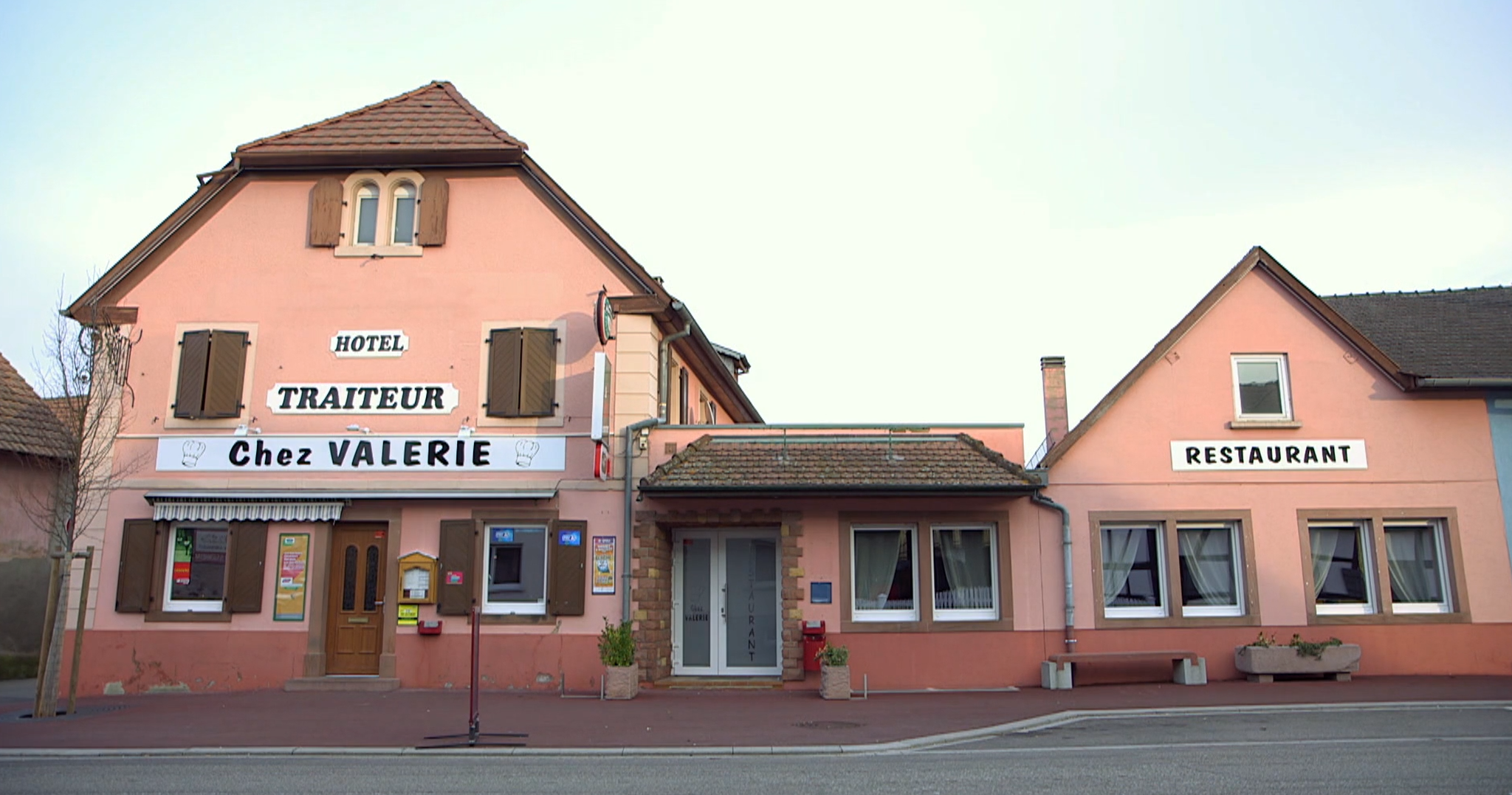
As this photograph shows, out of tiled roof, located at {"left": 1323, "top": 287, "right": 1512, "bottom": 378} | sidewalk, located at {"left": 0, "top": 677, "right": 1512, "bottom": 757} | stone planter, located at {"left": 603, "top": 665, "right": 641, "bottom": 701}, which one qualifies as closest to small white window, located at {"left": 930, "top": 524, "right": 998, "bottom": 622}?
sidewalk, located at {"left": 0, "top": 677, "right": 1512, "bottom": 757}

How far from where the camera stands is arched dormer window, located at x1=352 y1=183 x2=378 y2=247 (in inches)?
679

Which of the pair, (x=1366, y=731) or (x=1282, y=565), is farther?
(x=1282, y=565)

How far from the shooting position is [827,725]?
1198 cm

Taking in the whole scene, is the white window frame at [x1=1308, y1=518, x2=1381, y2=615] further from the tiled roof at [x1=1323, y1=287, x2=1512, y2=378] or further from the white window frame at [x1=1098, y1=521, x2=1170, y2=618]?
the tiled roof at [x1=1323, y1=287, x2=1512, y2=378]

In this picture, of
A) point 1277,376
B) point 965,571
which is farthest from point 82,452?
point 1277,376

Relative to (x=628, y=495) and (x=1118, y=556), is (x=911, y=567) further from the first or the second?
(x=628, y=495)

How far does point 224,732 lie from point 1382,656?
591 inches

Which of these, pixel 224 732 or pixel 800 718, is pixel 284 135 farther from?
pixel 800 718

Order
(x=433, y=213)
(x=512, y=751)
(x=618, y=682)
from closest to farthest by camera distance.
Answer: (x=512, y=751), (x=618, y=682), (x=433, y=213)

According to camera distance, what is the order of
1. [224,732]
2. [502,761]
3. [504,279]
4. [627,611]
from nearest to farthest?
[502,761]
[224,732]
[627,611]
[504,279]

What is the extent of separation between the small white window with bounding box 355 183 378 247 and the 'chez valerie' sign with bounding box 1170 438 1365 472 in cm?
1244

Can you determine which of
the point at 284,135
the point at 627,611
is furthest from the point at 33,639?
the point at 627,611

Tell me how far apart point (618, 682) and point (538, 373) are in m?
4.66

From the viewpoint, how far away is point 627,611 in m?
15.7
